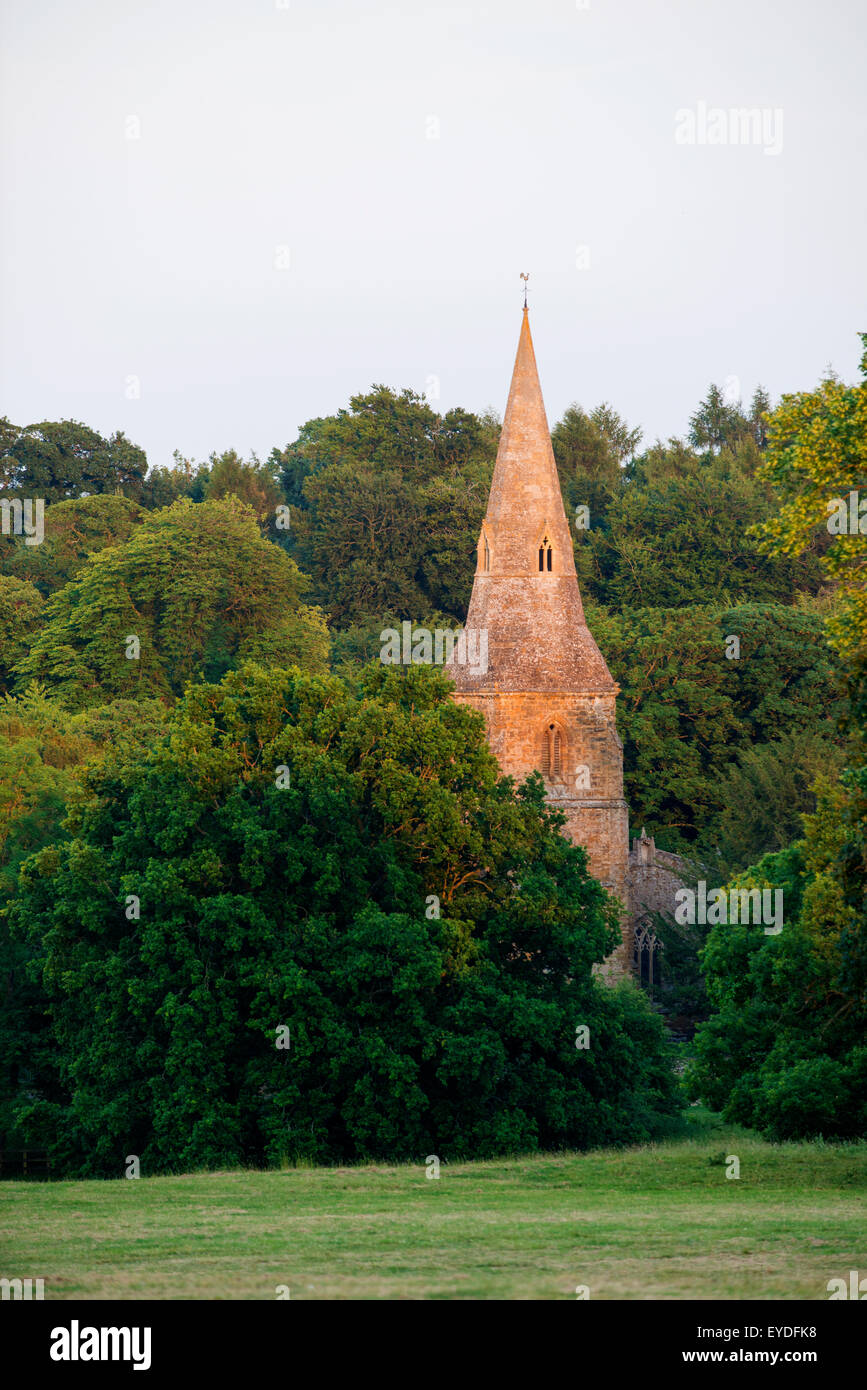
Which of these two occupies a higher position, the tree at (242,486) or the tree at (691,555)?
the tree at (242,486)

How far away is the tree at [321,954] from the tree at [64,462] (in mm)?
51514

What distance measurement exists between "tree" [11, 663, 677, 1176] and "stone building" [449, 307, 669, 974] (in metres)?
16.5

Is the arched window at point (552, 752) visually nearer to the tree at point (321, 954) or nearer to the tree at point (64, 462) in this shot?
the tree at point (321, 954)

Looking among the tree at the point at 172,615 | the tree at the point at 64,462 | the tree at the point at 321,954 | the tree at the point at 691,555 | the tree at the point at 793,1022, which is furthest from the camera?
the tree at the point at 64,462

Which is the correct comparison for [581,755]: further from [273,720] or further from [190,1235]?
[190,1235]

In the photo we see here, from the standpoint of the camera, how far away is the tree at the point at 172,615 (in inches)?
2746

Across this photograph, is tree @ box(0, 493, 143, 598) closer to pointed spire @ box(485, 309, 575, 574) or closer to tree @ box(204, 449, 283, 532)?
tree @ box(204, 449, 283, 532)

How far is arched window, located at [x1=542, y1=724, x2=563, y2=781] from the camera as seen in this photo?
5669 centimetres

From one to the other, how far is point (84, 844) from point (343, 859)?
5.08 meters

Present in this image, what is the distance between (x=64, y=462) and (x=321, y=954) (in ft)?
195

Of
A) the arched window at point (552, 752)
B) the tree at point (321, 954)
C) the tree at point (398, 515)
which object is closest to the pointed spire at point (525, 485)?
the arched window at point (552, 752)

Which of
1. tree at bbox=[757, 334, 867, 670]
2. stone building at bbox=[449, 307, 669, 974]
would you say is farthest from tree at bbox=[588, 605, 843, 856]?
tree at bbox=[757, 334, 867, 670]

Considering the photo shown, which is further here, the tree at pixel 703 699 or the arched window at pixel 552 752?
the tree at pixel 703 699

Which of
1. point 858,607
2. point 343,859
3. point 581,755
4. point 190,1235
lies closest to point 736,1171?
point 858,607
